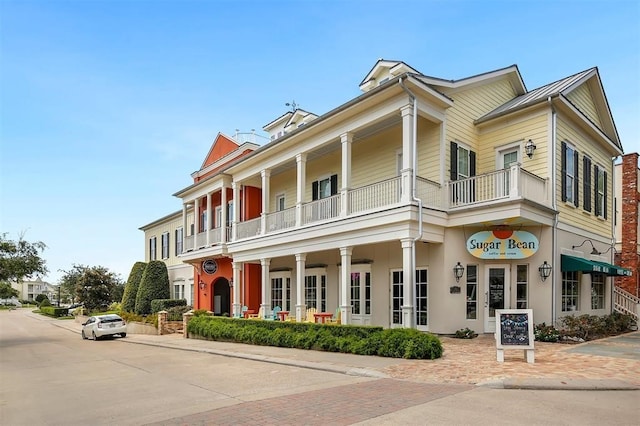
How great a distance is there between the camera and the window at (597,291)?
18016 mm

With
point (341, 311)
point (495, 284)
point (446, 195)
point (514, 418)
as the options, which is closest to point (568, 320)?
point (495, 284)

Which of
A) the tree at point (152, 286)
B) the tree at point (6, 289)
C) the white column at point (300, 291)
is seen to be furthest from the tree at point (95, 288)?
the white column at point (300, 291)

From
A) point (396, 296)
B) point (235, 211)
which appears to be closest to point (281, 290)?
point (235, 211)

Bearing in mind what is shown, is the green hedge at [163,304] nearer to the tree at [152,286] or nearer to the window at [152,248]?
the tree at [152,286]

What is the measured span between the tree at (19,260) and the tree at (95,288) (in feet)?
59.7

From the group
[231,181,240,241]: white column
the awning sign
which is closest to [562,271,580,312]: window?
the awning sign

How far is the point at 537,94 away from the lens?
17188mm

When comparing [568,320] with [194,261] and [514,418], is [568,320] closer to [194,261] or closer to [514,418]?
[514,418]

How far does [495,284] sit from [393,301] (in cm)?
333

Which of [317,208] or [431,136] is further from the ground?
[431,136]

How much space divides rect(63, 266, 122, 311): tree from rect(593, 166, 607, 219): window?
129 ft

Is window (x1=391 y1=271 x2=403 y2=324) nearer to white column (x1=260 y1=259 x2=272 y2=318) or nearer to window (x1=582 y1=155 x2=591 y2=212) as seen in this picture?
white column (x1=260 y1=259 x2=272 y2=318)

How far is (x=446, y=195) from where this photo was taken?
14812 millimetres

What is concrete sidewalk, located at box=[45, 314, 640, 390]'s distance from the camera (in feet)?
27.1
